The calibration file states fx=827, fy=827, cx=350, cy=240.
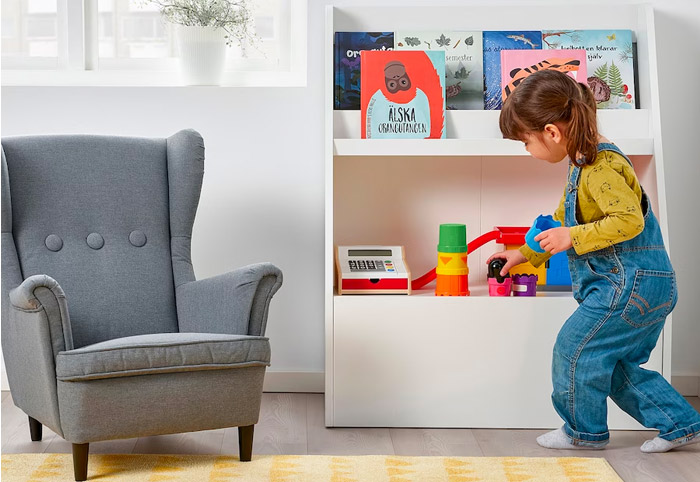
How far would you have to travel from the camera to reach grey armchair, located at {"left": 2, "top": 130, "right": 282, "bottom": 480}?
193cm

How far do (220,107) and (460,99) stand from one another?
0.82m

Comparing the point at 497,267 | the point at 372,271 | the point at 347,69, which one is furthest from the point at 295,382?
the point at 347,69

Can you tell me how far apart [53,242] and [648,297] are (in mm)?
1632

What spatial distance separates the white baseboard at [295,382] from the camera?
291 cm

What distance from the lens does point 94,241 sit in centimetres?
240

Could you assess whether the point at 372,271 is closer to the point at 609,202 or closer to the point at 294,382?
the point at 294,382

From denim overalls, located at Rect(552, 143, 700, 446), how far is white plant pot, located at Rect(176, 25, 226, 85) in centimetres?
136

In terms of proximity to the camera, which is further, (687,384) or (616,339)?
(687,384)

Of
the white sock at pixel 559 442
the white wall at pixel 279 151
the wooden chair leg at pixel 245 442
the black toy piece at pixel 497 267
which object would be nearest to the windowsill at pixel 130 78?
the white wall at pixel 279 151

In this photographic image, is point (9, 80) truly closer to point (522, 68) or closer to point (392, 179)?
point (392, 179)

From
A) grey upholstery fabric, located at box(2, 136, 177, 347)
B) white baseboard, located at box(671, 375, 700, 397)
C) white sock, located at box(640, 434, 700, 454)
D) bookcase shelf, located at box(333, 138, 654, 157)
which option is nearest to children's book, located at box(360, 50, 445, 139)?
bookcase shelf, located at box(333, 138, 654, 157)

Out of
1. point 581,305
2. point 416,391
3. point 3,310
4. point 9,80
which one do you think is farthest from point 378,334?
point 9,80

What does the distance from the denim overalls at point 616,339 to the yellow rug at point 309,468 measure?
16 centimetres

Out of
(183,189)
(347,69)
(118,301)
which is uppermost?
(347,69)
